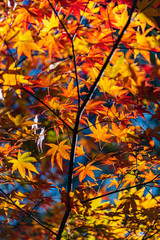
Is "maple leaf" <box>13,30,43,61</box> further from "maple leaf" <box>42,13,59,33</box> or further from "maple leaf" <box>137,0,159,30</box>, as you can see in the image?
"maple leaf" <box>137,0,159,30</box>

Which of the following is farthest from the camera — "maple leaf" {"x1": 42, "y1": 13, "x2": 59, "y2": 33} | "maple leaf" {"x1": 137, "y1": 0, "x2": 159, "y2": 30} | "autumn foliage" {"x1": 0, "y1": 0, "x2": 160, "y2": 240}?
"maple leaf" {"x1": 42, "y1": 13, "x2": 59, "y2": 33}

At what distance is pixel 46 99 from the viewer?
0.79 metres

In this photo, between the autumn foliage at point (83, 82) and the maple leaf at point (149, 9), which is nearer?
the maple leaf at point (149, 9)

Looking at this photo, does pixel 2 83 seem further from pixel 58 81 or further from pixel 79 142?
pixel 79 142

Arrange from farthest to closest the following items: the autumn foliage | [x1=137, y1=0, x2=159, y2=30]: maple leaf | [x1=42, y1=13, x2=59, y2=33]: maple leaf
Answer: [x1=42, y1=13, x2=59, y2=33]: maple leaf
the autumn foliage
[x1=137, y1=0, x2=159, y2=30]: maple leaf

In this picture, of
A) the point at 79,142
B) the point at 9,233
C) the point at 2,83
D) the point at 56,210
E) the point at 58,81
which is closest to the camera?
the point at 2,83

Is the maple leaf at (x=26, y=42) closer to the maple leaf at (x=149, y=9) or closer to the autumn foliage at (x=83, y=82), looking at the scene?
the autumn foliage at (x=83, y=82)

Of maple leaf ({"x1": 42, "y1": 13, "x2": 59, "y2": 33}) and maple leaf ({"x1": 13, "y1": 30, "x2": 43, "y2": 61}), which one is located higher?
maple leaf ({"x1": 42, "y1": 13, "x2": 59, "y2": 33})

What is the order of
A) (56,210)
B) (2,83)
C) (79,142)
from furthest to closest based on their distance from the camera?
(79,142), (56,210), (2,83)

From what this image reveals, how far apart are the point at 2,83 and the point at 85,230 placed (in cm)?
79

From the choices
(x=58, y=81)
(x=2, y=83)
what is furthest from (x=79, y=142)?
(x=2, y=83)

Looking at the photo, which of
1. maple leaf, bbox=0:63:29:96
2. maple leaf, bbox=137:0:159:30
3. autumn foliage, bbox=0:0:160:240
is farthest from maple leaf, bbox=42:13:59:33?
maple leaf, bbox=137:0:159:30

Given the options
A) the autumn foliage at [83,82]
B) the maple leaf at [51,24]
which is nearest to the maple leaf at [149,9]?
the autumn foliage at [83,82]

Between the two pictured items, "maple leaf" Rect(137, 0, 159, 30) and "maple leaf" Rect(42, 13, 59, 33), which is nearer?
"maple leaf" Rect(137, 0, 159, 30)
